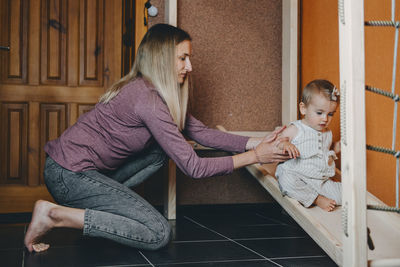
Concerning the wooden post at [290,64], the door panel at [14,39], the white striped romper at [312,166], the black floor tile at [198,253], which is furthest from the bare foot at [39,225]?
the wooden post at [290,64]

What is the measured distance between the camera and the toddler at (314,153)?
1.78 metres

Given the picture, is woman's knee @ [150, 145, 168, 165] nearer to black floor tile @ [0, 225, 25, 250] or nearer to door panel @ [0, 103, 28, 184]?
black floor tile @ [0, 225, 25, 250]

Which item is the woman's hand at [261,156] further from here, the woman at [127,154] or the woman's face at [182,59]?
the woman's face at [182,59]

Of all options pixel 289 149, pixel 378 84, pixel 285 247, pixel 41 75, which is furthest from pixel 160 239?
pixel 41 75

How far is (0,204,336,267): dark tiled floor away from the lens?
1.44 meters

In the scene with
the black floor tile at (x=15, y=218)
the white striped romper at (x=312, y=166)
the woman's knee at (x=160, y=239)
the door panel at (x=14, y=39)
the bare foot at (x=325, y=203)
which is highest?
the door panel at (x=14, y=39)

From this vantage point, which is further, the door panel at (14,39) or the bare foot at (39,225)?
the door panel at (14,39)

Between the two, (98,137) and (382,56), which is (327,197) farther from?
(98,137)

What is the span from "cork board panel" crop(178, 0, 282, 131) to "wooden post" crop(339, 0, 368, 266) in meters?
1.44

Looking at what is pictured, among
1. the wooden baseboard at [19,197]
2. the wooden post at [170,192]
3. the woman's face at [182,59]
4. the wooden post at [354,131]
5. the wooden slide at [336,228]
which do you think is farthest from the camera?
the wooden baseboard at [19,197]

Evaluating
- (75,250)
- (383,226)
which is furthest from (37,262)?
(383,226)

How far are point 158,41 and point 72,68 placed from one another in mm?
1095

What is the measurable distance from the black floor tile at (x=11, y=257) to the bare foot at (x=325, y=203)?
116 centimetres

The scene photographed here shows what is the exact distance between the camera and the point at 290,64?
242cm
